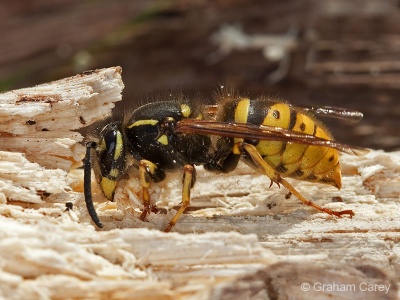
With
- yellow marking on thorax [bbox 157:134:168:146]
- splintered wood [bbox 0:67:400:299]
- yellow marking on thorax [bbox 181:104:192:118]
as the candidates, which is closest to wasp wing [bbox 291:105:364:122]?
splintered wood [bbox 0:67:400:299]

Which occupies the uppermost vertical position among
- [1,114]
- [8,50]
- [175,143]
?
[1,114]

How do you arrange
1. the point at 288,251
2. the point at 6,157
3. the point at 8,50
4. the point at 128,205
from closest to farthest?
the point at 288,251, the point at 6,157, the point at 128,205, the point at 8,50

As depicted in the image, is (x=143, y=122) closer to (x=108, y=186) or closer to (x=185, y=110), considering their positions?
(x=185, y=110)

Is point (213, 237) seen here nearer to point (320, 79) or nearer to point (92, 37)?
point (320, 79)

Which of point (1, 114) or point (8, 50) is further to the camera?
point (8, 50)

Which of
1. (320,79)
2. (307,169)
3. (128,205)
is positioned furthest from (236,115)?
(320,79)

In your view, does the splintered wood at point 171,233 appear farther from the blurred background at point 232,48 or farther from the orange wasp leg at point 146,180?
the blurred background at point 232,48
